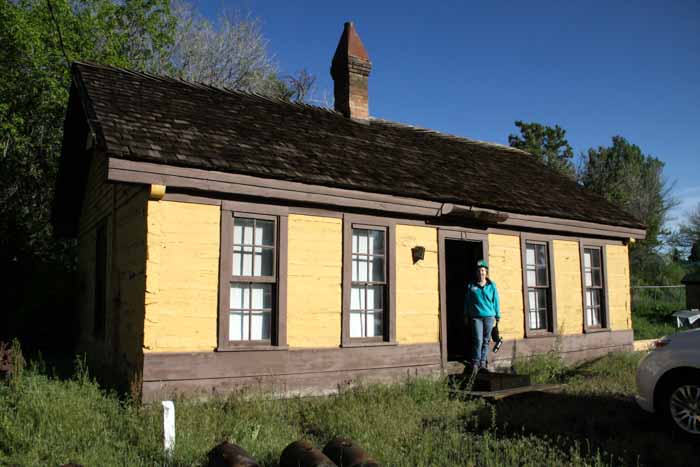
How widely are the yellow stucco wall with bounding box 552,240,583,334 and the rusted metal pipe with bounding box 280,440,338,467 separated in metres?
8.17

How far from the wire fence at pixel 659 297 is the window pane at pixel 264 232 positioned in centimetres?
2039

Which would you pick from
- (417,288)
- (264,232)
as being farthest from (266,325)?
(417,288)

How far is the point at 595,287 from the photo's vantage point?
12.6 metres

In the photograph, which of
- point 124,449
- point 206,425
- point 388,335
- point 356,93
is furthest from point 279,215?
point 356,93

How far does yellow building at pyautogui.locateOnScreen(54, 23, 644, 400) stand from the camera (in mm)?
7234

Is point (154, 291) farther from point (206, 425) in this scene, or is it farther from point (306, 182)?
point (306, 182)

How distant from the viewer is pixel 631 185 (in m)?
37.8

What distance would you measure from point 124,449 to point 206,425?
0.85 metres

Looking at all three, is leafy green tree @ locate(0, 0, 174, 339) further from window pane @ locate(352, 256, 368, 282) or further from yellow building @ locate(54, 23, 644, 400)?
window pane @ locate(352, 256, 368, 282)

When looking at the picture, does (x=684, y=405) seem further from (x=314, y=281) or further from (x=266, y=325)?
(x=266, y=325)

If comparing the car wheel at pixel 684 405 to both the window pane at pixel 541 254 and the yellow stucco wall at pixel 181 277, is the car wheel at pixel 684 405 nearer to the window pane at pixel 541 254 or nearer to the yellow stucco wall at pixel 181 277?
the yellow stucco wall at pixel 181 277

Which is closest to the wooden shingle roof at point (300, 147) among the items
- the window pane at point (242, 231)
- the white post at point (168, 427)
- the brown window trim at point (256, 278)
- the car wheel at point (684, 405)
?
the brown window trim at point (256, 278)

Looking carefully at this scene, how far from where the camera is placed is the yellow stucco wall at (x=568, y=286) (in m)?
11.7

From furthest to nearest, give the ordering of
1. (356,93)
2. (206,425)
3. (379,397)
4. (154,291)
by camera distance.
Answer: (356,93)
(379,397)
(154,291)
(206,425)
